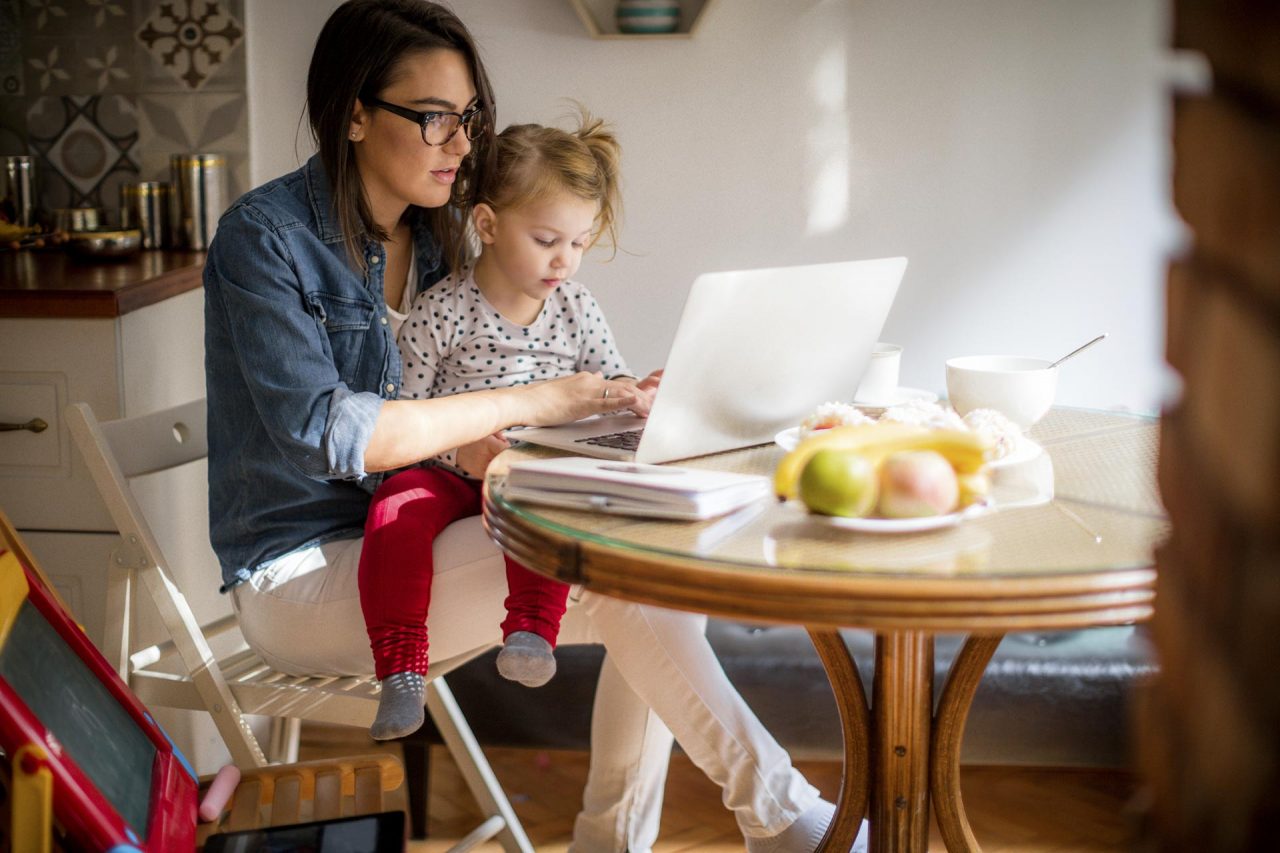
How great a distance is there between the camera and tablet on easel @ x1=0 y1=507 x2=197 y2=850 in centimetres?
111

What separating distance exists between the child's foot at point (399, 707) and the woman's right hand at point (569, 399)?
368 mm

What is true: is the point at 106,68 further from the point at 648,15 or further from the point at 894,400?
the point at 894,400

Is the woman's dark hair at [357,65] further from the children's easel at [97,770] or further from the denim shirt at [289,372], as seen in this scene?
the children's easel at [97,770]

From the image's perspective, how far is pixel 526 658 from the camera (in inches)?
61.1

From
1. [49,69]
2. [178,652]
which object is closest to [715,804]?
[178,652]

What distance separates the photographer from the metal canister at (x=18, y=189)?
9.36 ft

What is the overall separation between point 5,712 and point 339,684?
656mm

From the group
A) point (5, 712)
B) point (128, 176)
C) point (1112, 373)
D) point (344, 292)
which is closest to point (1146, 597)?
point (5, 712)

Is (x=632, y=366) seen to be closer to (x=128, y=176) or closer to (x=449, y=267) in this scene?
(x=449, y=267)

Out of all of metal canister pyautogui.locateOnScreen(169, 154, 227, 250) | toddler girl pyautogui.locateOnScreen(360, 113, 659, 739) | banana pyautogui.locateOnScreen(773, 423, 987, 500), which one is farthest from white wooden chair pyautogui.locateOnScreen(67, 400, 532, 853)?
metal canister pyautogui.locateOnScreen(169, 154, 227, 250)

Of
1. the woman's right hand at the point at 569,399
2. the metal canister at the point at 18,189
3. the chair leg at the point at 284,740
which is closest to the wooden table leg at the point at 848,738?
the woman's right hand at the point at 569,399

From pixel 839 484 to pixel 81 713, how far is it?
2.61 ft

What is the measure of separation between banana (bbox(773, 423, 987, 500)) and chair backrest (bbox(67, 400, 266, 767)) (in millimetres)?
862

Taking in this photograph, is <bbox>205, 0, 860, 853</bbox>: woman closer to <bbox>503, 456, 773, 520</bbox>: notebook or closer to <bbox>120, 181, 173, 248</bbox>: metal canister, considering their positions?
<bbox>503, 456, 773, 520</bbox>: notebook
